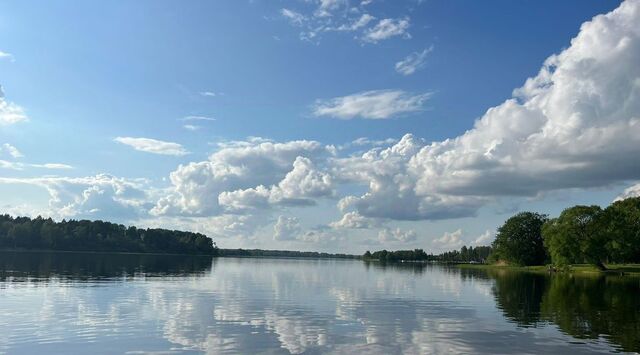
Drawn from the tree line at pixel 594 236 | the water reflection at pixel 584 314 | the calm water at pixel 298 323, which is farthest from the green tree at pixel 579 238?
the calm water at pixel 298 323

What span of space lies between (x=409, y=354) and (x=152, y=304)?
27898 mm

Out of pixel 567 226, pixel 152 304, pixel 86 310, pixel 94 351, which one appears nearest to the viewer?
pixel 94 351

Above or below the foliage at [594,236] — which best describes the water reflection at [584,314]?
below

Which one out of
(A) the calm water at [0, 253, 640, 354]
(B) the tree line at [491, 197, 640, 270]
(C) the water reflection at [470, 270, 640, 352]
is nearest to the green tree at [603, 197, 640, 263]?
(B) the tree line at [491, 197, 640, 270]

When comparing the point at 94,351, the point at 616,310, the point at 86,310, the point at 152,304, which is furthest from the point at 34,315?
the point at 616,310

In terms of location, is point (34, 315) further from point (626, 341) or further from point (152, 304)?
point (626, 341)

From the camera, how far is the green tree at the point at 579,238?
149375mm

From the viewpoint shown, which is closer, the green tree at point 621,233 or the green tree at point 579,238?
the green tree at point 621,233

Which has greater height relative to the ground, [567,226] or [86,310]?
[567,226]

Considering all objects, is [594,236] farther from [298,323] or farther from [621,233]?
[298,323]

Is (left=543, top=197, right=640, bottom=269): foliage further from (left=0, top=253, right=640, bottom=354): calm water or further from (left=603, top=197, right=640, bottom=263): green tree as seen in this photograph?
(left=0, top=253, right=640, bottom=354): calm water

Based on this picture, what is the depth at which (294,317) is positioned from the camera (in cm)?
4266

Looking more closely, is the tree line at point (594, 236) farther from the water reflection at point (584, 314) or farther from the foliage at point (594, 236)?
the water reflection at point (584, 314)

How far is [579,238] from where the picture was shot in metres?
152
